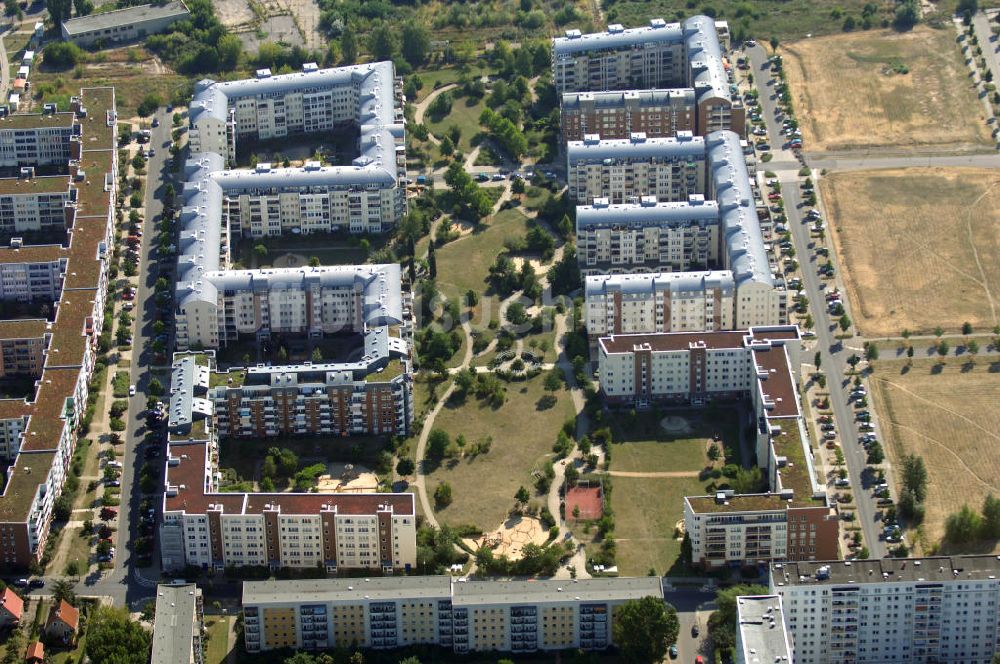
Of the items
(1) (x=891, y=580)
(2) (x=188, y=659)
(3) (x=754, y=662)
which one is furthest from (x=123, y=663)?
(1) (x=891, y=580)

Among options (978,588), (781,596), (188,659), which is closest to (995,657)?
(978,588)

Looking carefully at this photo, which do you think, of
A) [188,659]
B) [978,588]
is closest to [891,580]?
[978,588]

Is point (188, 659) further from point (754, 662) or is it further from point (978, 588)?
point (978, 588)

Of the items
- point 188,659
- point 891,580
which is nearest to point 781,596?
point 891,580

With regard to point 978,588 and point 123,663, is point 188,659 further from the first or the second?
point 978,588
